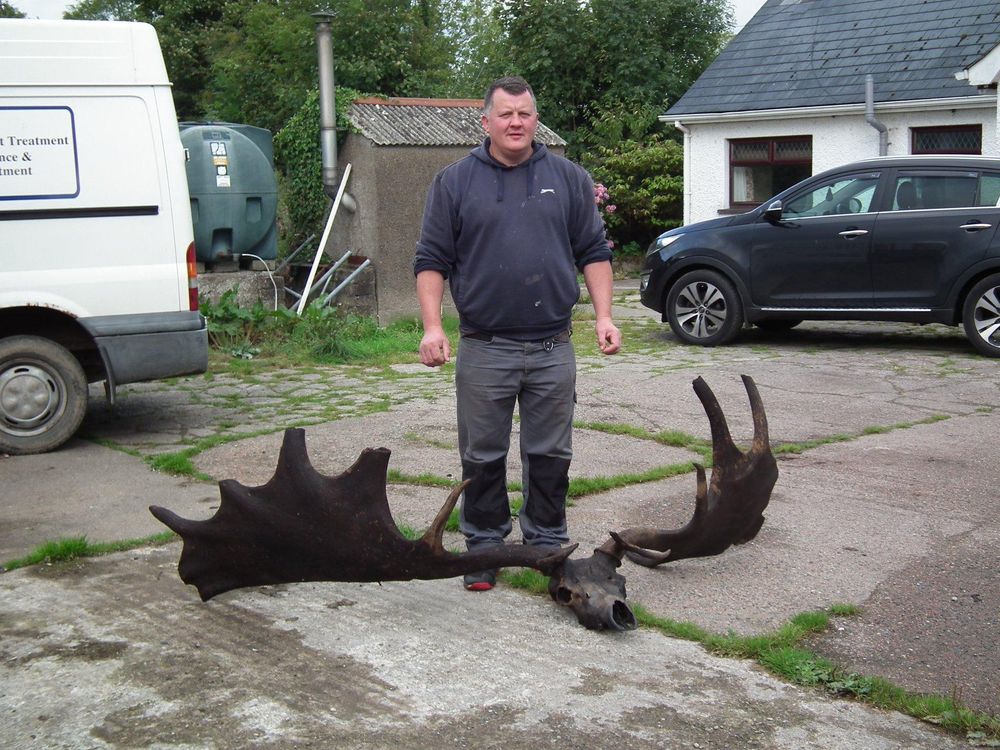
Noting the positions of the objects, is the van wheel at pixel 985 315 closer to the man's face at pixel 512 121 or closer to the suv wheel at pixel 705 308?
the suv wheel at pixel 705 308

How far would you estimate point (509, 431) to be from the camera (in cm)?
496

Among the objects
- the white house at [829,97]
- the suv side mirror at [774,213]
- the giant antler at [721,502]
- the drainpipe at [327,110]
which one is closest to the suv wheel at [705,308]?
the suv side mirror at [774,213]

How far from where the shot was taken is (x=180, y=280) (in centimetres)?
793

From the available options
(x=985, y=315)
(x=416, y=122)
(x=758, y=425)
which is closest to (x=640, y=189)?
(x=416, y=122)

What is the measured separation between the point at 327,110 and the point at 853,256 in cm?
642

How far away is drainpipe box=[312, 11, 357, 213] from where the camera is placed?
1430 centimetres

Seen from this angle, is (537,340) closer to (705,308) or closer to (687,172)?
(705,308)

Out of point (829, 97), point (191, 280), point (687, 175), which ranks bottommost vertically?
point (191, 280)

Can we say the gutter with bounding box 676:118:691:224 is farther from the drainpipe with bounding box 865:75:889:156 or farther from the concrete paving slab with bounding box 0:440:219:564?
the concrete paving slab with bounding box 0:440:219:564

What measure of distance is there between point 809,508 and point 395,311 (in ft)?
29.3

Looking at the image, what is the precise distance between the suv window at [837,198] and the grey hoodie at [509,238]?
24.7 ft

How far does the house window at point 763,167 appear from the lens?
20.3 m

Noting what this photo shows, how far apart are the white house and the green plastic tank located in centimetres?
1008

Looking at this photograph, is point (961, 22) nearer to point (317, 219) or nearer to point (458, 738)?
point (317, 219)
